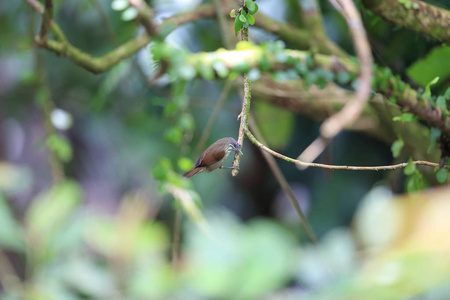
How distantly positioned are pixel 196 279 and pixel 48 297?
0.81m

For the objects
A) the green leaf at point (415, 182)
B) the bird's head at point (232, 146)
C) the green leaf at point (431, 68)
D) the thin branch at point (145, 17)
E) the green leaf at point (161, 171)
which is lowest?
the green leaf at point (161, 171)

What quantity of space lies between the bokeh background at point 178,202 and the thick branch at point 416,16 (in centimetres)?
35

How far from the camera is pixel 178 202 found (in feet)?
6.21

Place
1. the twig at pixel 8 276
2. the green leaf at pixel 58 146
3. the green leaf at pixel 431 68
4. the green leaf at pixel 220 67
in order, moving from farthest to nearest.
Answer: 1. the twig at pixel 8 276
2. the green leaf at pixel 58 146
3. the green leaf at pixel 431 68
4. the green leaf at pixel 220 67

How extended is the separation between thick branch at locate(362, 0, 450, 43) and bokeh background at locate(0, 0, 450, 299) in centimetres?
35

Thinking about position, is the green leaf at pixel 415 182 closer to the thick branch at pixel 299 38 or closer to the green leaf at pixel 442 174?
the green leaf at pixel 442 174

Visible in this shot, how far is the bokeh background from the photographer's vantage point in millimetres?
1511

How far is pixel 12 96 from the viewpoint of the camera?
4320 millimetres

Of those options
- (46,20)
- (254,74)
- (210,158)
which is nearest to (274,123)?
(46,20)

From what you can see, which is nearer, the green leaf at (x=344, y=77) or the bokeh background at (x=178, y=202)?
the green leaf at (x=344, y=77)

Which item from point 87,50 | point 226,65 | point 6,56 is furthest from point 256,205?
point 226,65

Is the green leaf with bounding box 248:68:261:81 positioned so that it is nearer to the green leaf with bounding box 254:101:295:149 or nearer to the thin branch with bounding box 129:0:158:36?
the thin branch with bounding box 129:0:158:36

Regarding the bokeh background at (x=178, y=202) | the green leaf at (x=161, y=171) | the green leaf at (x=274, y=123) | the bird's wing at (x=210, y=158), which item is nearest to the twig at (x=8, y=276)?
the bokeh background at (x=178, y=202)

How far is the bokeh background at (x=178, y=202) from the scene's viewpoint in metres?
1.51
